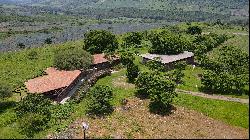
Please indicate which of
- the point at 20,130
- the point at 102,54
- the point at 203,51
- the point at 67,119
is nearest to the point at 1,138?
the point at 20,130

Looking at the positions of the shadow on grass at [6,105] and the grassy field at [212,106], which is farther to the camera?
the shadow on grass at [6,105]

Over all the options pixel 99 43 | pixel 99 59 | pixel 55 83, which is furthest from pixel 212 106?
pixel 99 43

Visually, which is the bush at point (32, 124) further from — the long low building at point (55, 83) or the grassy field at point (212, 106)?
the grassy field at point (212, 106)

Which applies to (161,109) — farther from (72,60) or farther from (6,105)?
(72,60)

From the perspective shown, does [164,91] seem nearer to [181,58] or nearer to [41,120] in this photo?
[41,120]

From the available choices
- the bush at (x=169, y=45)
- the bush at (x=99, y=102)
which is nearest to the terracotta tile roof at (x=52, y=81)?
the bush at (x=99, y=102)

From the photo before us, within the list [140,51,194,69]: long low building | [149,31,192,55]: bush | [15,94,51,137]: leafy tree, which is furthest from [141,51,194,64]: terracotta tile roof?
[15,94,51,137]: leafy tree

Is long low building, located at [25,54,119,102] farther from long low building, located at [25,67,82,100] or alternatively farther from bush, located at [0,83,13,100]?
bush, located at [0,83,13,100]
